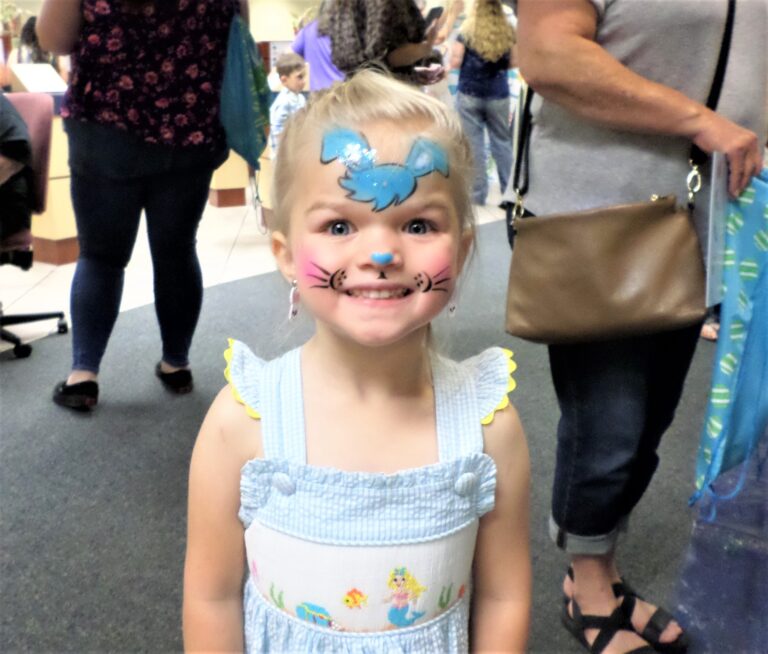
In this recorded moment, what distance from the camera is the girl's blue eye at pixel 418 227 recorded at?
0.77 metres

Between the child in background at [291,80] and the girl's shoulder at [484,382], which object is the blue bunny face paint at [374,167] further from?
the child in background at [291,80]

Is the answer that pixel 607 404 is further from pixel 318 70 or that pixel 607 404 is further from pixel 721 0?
pixel 318 70

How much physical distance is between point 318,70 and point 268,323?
3.29 ft

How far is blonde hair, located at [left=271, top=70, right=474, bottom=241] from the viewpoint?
793 mm

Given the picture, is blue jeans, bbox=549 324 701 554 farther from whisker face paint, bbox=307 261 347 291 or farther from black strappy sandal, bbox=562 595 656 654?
whisker face paint, bbox=307 261 347 291

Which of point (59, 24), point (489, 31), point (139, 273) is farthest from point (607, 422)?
point (489, 31)

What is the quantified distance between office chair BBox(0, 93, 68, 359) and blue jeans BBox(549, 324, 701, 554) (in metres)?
1.89

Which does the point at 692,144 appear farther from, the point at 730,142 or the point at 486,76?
the point at 486,76

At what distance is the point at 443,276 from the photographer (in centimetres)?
76

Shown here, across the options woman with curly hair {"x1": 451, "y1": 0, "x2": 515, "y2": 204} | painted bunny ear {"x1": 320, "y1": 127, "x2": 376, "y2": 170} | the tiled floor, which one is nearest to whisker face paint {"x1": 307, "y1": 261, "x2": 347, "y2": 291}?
painted bunny ear {"x1": 320, "y1": 127, "x2": 376, "y2": 170}

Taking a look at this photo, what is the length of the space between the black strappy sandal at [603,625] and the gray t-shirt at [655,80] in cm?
72

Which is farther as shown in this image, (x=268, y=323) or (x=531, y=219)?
(x=268, y=323)

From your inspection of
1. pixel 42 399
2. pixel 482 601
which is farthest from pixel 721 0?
pixel 42 399

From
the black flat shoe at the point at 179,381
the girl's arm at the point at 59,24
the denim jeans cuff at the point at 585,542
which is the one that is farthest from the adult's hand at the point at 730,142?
the black flat shoe at the point at 179,381
